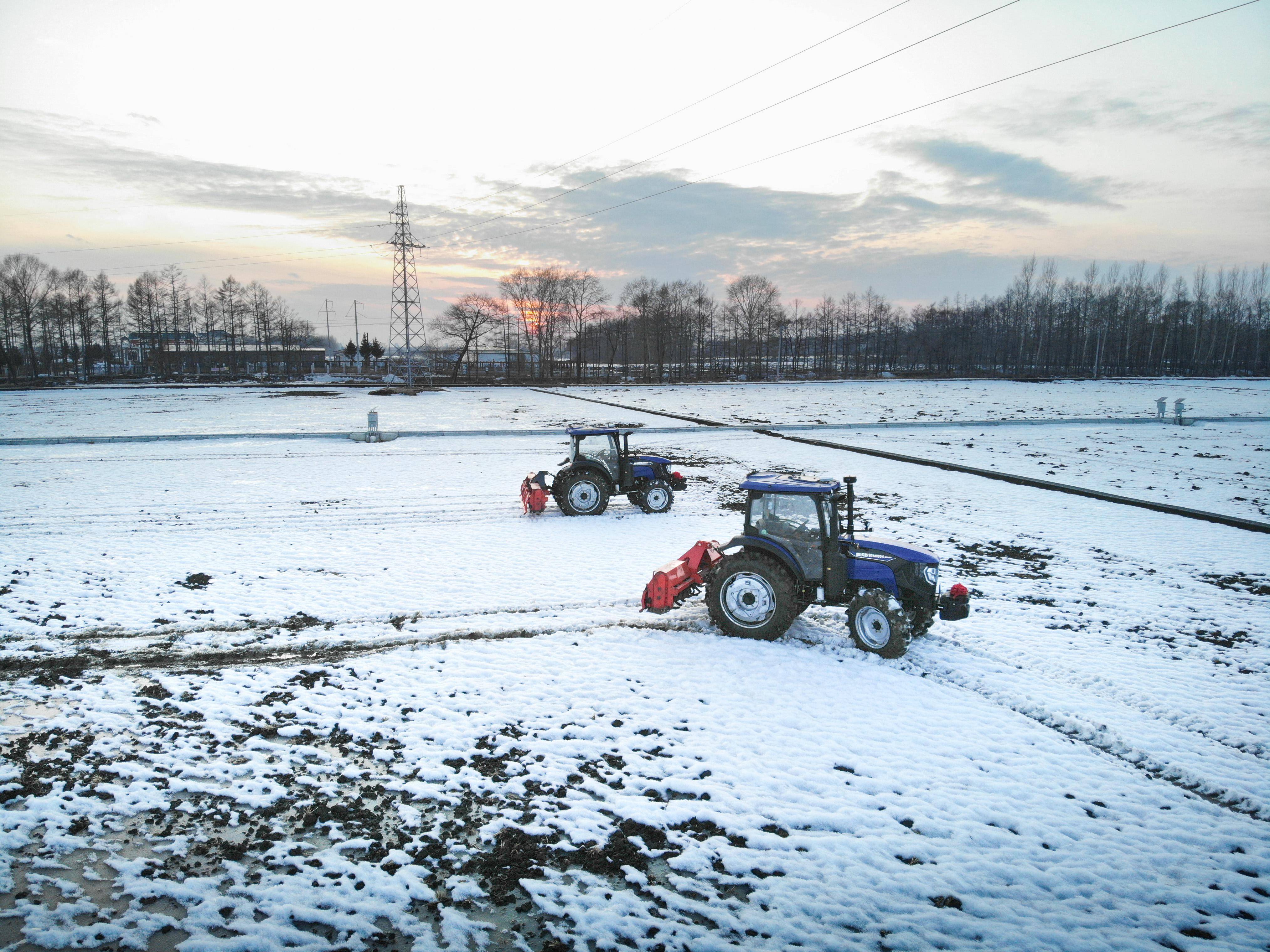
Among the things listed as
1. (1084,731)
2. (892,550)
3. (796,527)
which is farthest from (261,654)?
(1084,731)

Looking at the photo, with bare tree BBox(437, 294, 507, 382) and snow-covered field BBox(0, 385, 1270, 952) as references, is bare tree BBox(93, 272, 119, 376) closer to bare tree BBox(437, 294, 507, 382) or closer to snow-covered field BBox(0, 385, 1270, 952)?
bare tree BBox(437, 294, 507, 382)

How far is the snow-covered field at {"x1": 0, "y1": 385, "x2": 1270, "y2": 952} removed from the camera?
4156 mm

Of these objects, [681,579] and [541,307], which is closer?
[681,579]

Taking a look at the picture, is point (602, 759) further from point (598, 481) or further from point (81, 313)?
point (81, 313)

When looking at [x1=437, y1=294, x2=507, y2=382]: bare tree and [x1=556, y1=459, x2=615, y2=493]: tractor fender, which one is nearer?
[x1=556, y1=459, x2=615, y2=493]: tractor fender

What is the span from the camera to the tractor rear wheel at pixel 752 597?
7742mm

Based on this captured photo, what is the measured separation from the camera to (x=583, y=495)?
48.1 feet

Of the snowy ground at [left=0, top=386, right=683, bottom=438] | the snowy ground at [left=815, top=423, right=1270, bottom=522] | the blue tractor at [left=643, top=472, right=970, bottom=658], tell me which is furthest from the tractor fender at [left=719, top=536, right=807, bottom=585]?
the snowy ground at [left=0, top=386, right=683, bottom=438]

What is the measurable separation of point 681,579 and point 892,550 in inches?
102

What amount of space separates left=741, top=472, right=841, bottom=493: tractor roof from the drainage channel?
40.6ft

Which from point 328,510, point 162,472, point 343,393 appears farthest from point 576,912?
point 343,393

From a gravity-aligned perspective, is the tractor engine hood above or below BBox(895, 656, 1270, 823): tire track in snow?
above

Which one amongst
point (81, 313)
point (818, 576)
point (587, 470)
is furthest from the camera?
point (81, 313)

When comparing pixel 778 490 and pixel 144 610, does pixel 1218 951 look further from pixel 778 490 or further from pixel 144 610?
pixel 144 610
